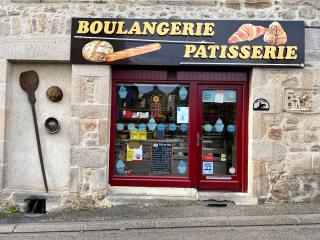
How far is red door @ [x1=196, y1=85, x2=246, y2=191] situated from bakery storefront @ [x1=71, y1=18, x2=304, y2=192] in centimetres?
2

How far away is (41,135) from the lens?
7.21 m

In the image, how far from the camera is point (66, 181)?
23.6 ft

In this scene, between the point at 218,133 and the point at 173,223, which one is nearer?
the point at 173,223

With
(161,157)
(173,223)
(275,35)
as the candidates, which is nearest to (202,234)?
(173,223)

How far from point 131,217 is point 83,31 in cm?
303

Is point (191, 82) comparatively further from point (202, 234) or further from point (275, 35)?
point (202, 234)

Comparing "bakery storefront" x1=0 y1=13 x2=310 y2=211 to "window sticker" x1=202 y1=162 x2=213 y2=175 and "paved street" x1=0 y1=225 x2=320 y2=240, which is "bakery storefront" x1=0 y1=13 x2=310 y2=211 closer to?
"window sticker" x1=202 y1=162 x2=213 y2=175

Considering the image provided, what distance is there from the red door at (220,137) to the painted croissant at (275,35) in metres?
0.90

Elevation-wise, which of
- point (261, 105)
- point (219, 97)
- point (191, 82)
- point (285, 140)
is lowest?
point (285, 140)

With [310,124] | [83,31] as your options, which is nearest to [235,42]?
[310,124]

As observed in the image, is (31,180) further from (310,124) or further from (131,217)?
(310,124)

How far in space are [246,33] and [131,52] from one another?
6.13ft

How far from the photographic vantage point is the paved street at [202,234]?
545 cm

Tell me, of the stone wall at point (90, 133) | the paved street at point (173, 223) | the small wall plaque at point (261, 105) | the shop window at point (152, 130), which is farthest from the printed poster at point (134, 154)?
the small wall plaque at point (261, 105)
